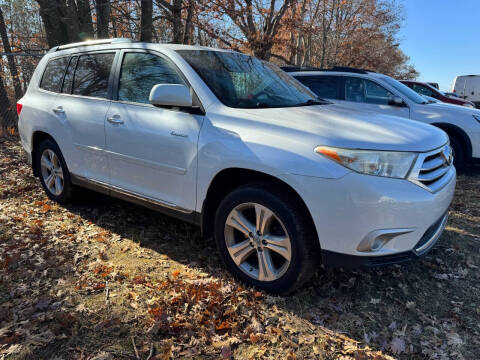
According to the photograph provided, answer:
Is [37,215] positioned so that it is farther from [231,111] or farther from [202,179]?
[231,111]

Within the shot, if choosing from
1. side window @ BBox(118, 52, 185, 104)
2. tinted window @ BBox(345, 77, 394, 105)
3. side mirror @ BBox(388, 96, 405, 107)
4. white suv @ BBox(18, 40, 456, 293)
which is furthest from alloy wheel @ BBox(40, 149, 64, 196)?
side mirror @ BBox(388, 96, 405, 107)

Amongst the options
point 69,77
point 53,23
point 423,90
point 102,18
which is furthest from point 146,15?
point 423,90

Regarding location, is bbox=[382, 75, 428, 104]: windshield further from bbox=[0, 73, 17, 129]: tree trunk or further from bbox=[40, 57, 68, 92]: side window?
bbox=[0, 73, 17, 129]: tree trunk

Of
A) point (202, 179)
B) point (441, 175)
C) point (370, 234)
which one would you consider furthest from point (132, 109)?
point (441, 175)

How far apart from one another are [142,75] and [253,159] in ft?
5.22

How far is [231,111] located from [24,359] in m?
2.10

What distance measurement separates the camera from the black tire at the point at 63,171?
429 cm

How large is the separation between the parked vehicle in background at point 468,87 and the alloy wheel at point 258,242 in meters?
23.2

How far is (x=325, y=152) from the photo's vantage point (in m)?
2.38

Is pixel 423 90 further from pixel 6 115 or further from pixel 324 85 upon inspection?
pixel 6 115

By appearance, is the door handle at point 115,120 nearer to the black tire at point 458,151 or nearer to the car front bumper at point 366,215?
the car front bumper at point 366,215

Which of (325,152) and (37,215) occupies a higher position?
(325,152)

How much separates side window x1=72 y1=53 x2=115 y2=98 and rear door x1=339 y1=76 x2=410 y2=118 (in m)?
4.50

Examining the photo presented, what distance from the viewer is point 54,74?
445cm
